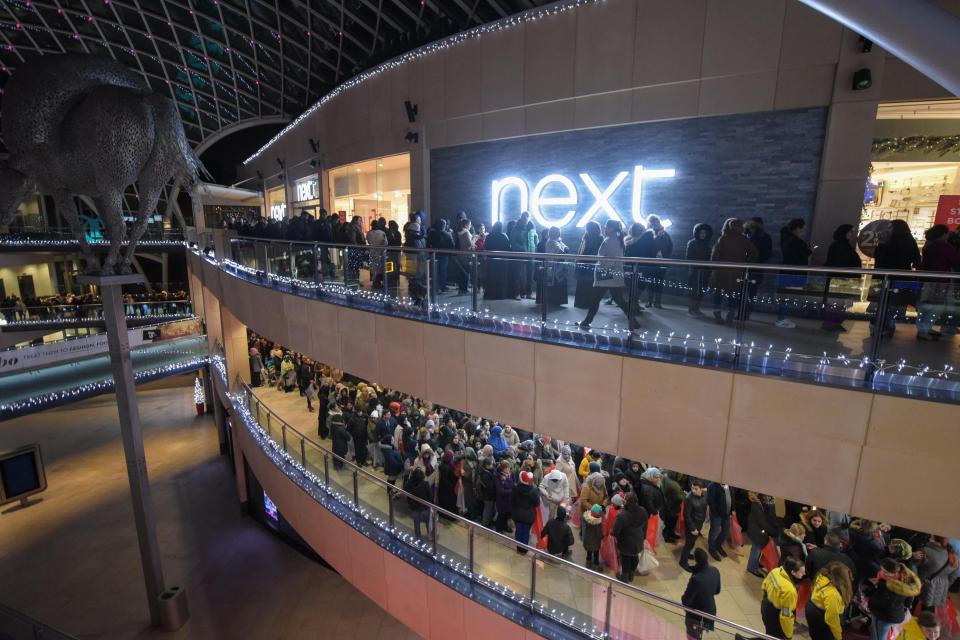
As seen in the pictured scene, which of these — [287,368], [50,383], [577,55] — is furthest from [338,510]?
[50,383]

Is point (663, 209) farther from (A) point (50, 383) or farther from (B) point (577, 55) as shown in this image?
(A) point (50, 383)

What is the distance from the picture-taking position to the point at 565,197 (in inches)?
440

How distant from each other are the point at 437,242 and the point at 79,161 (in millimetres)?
5753

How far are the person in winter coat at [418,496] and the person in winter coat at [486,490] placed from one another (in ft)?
2.66

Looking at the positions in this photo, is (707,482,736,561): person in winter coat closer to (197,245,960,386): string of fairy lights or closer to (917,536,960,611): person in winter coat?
(917,536,960,611): person in winter coat

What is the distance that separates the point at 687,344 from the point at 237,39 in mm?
31140

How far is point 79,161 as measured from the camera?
7.27 m

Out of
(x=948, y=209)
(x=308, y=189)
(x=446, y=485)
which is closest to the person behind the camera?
(x=446, y=485)

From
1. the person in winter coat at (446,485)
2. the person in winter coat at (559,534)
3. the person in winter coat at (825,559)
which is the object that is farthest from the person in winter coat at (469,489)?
the person in winter coat at (825,559)

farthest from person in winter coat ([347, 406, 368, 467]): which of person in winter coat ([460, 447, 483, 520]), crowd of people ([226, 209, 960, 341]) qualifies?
crowd of people ([226, 209, 960, 341])

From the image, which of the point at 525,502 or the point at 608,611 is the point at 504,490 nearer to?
the point at 525,502

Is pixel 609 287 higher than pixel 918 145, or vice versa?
pixel 918 145

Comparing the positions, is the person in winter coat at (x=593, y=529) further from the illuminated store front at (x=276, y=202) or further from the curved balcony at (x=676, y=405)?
the illuminated store front at (x=276, y=202)

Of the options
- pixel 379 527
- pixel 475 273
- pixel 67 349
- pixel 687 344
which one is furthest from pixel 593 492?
pixel 67 349
